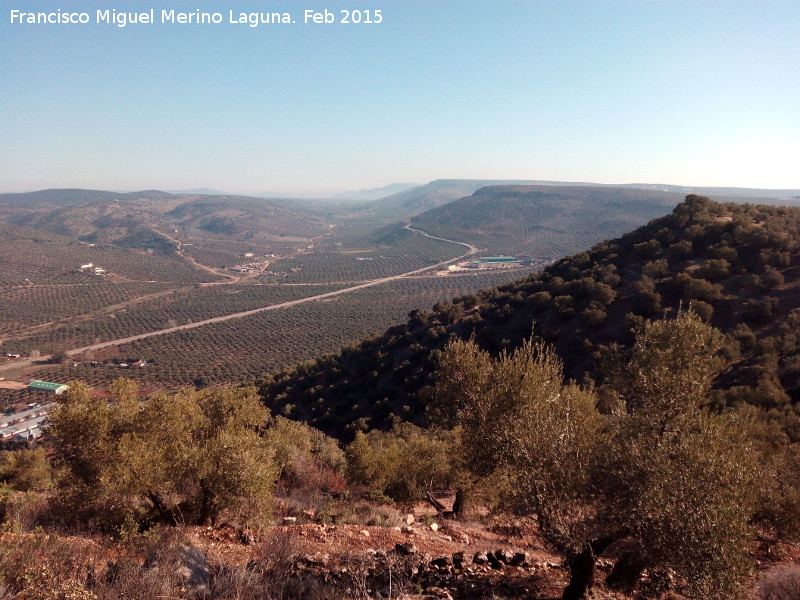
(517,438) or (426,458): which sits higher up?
(517,438)

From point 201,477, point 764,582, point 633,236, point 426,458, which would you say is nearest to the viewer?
point 764,582

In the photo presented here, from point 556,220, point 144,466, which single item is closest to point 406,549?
point 144,466

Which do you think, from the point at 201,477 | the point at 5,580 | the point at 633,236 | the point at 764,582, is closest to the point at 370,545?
the point at 201,477

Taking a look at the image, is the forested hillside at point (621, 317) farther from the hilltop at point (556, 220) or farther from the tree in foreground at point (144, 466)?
the hilltop at point (556, 220)

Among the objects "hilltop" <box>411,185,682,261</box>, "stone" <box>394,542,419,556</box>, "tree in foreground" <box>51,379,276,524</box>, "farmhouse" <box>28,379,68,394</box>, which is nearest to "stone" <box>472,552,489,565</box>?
"stone" <box>394,542,419,556</box>

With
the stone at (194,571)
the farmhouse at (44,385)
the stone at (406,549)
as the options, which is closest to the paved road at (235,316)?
the farmhouse at (44,385)

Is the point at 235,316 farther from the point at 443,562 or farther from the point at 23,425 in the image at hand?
the point at 443,562

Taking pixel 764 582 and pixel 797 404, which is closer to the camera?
pixel 764 582

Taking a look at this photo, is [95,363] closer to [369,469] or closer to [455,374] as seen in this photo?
[369,469]
